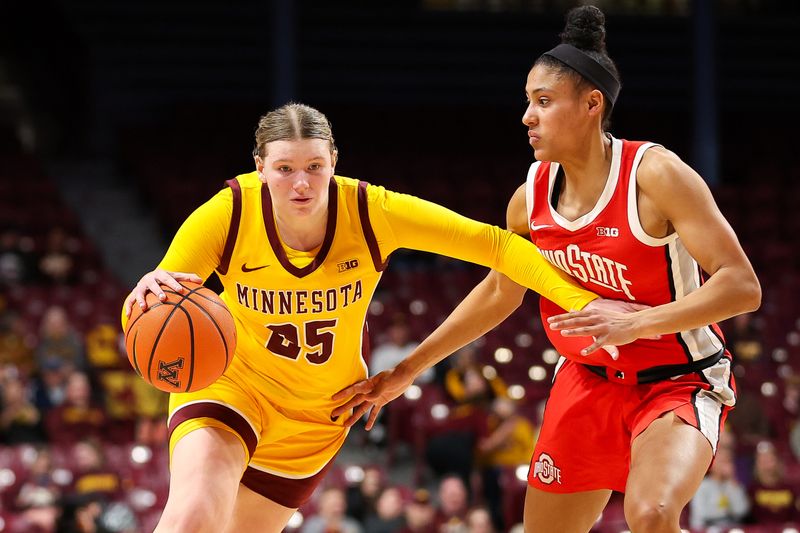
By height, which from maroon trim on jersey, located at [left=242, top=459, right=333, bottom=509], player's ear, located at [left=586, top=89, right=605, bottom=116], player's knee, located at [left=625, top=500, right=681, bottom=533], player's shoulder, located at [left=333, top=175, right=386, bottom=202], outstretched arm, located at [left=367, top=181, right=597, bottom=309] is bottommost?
maroon trim on jersey, located at [left=242, top=459, right=333, bottom=509]

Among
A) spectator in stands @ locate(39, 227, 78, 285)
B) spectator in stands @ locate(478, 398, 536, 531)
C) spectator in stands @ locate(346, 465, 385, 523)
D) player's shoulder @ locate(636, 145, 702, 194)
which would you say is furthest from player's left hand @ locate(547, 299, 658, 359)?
spectator in stands @ locate(39, 227, 78, 285)

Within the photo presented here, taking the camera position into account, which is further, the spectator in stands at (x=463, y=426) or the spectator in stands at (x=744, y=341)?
the spectator in stands at (x=744, y=341)

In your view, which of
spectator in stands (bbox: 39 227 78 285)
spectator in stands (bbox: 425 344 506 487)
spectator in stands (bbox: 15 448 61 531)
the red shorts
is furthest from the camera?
spectator in stands (bbox: 39 227 78 285)

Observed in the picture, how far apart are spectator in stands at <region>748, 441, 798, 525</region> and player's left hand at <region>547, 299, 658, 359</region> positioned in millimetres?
5201

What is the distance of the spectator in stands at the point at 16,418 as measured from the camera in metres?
8.77

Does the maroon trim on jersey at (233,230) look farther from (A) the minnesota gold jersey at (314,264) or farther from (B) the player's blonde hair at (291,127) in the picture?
(B) the player's blonde hair at (291,127)

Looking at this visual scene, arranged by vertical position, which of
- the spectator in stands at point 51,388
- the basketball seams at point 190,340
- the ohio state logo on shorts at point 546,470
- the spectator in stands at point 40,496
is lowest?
the spectator in stands at point 40,496

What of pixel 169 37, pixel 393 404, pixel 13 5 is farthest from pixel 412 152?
pixel 393 404

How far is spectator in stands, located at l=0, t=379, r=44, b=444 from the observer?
8766 millimetres

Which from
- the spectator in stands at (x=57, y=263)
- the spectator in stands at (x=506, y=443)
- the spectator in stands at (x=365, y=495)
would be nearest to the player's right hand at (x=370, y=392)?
the spectator in stands at (x=365, y=495)

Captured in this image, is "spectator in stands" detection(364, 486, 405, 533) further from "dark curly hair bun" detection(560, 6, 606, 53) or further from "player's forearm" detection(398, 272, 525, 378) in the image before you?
"dark curly hair bun" detection(560, 6, 606, 53)

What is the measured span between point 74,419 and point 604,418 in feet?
19.3

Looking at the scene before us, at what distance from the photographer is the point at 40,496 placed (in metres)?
7.67

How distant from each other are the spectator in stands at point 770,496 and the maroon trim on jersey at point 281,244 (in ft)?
17.9
